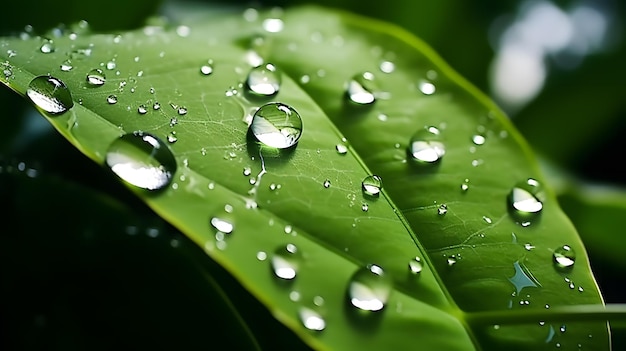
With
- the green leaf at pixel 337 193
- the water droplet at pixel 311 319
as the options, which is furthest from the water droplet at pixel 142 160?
the water droplet at pixel 311 319

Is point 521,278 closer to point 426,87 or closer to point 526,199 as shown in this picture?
point 526,199

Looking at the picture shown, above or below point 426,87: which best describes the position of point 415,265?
below

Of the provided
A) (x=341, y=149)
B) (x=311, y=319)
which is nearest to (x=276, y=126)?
(x=341, y=149)

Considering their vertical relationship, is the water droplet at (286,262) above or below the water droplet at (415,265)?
below

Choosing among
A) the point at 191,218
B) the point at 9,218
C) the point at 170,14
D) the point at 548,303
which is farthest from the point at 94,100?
the point at 170,14

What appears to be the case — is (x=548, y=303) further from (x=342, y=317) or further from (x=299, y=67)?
(x=299, y=67)

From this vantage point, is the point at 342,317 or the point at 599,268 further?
the point at 599,268

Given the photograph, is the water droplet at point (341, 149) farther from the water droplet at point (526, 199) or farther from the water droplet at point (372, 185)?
the water droplet at point (526, 199)
